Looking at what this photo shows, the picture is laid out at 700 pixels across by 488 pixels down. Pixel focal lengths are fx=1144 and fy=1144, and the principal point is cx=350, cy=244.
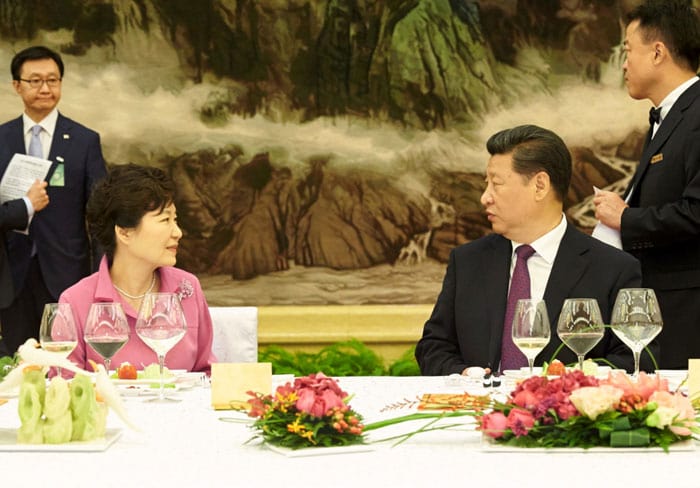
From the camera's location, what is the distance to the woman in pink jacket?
137 inches

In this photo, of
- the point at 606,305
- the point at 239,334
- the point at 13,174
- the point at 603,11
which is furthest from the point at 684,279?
the point at 13,174

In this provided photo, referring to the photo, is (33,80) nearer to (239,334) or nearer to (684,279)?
(239,334)

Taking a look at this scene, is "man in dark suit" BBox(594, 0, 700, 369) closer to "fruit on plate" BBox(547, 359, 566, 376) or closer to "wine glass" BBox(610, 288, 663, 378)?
"wine glass" BBox(610, 288, 663, 378)

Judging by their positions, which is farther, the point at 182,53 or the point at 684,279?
the point at 182,53

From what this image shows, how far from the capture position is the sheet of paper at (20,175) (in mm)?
5504

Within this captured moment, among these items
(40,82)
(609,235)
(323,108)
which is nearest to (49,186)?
(40,82)

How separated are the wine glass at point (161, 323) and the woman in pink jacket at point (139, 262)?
734 mm

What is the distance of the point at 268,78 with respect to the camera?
6.35 m

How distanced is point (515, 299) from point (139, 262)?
1.19 metres

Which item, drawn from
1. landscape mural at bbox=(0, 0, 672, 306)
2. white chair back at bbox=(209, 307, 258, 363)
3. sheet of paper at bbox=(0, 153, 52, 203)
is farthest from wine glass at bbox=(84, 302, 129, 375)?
landscape mural at bbox=(0, 0, 672, 306)

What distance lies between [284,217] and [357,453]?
175 inches

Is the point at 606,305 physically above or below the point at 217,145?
below

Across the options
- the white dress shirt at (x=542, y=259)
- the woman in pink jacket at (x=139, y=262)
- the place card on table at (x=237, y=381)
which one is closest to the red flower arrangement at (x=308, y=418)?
the place card on table at (x=237, y=381)

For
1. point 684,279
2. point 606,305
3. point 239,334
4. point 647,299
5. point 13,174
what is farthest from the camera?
point 13,174
